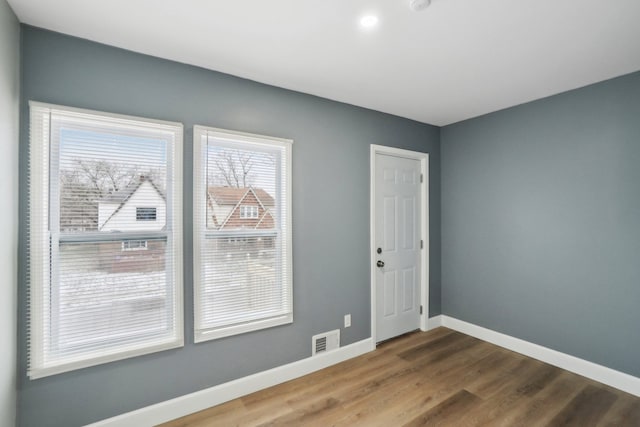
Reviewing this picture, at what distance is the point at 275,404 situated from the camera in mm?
2240

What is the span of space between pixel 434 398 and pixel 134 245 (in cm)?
252

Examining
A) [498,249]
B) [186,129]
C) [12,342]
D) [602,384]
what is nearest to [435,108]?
[498,249]

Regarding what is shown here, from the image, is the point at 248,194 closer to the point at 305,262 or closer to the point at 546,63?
the point at 305,262

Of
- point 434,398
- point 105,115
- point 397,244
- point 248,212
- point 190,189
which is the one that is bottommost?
point 434,398

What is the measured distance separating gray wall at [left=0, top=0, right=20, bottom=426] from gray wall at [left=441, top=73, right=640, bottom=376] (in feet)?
13.1

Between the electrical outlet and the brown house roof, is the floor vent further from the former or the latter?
the brown house roof

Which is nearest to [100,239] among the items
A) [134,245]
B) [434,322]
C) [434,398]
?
[134,245]

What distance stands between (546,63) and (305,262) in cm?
248

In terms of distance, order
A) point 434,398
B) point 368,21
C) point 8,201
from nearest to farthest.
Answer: point 8,201, point 368,21, point 434,398

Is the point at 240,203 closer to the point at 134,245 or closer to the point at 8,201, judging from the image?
the point at 134,245

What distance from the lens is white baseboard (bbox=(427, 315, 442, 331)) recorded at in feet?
12.0

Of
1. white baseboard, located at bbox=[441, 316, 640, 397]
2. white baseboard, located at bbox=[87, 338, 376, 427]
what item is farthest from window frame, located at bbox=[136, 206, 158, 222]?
white baseboard, located at bbox=[441, 316, 640, 397]

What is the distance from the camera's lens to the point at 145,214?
2010 millimetres

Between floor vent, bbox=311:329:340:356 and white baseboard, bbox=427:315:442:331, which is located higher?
floor vent, bbox=311:329:340:356
